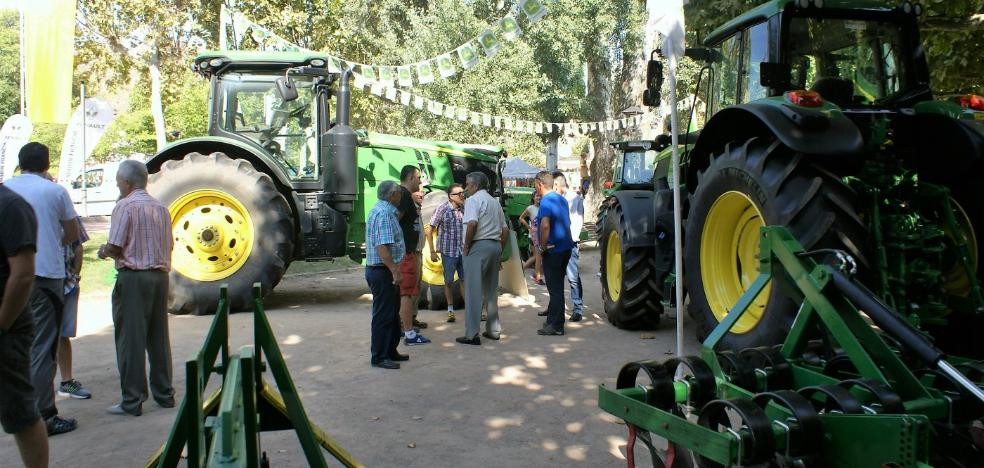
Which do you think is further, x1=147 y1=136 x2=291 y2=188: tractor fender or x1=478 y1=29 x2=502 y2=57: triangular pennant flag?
x1=478 y1=29 x2=502 y2=57: triangular pennant flag

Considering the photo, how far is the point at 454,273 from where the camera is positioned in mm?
9242

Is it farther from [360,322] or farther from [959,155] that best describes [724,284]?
A: [360,322]

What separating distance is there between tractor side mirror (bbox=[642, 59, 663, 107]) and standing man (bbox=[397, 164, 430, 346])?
90.1 inches

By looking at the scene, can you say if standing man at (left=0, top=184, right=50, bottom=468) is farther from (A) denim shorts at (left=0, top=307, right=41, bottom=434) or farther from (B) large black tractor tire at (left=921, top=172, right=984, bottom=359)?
(B) large black tractor tire at (left=921, top=172, right=984, bottom=359)

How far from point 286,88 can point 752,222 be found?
5.65 meters

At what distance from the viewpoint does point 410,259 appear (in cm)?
772

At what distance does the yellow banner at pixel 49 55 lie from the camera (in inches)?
354

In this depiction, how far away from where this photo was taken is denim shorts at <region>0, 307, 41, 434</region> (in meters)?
3.69

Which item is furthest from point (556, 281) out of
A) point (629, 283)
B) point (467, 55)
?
point (467, 55)

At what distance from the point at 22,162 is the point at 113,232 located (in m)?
0.71

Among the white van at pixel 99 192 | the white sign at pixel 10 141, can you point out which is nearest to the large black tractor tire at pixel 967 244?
the white sign at pixel 10 141

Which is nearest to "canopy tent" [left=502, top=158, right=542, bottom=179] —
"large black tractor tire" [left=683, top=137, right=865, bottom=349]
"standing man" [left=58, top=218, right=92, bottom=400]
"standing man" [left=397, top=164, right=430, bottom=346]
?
"standing man" [left=397, top=164, right=430, bottom=346]

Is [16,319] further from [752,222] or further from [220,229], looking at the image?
[220,229]

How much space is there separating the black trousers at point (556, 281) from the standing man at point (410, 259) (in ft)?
4.35
